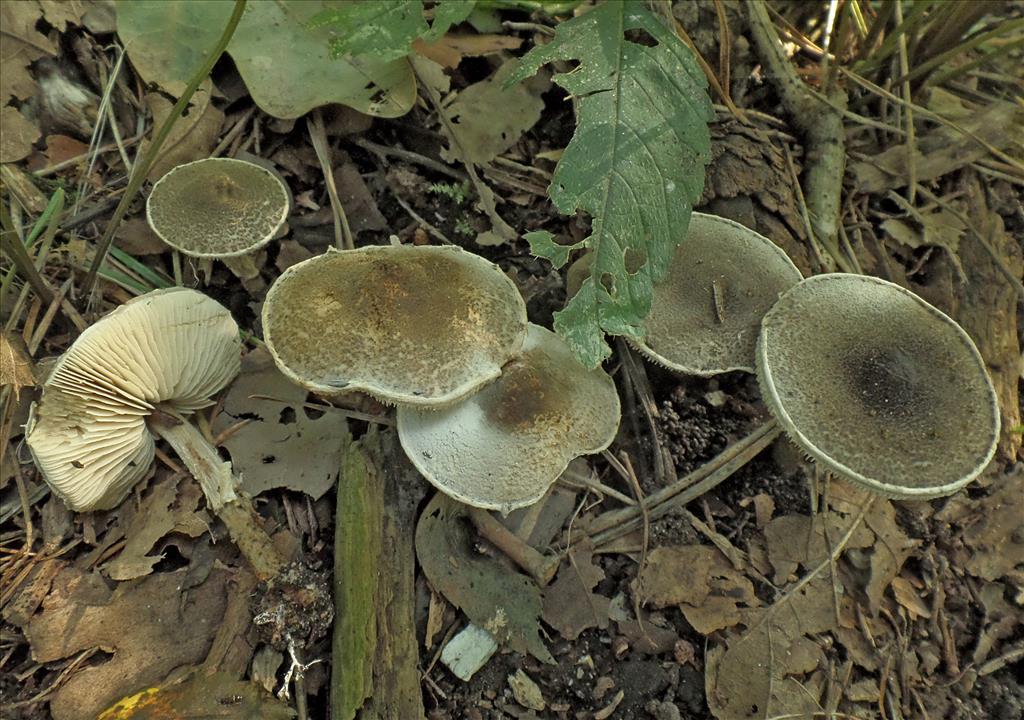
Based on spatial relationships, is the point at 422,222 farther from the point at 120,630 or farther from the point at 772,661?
the point at 772,661

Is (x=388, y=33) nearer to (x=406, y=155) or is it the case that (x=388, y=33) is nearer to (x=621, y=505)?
(x=406, y=155)

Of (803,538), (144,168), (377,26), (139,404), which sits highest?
(377,26)

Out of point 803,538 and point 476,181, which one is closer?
point 803,538

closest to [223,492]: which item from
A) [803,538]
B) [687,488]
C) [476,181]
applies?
[476,181]

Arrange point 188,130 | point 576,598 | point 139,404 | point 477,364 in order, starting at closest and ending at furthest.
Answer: point 477,364
point 139,404
point 576,598
point 188,130

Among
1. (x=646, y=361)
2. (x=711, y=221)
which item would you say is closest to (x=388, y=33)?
(x=711, y=221)

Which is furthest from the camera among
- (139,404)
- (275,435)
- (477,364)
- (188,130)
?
(188,130)

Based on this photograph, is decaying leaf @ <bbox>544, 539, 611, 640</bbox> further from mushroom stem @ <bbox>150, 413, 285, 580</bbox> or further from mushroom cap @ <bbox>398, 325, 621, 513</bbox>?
mushroom stem @ <bbox>150, 413, 285, 580</bbox>
